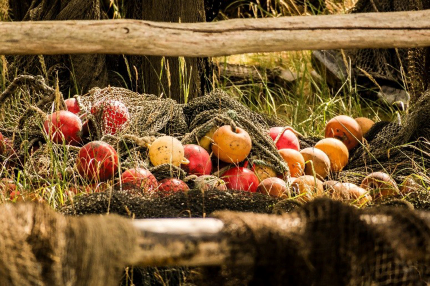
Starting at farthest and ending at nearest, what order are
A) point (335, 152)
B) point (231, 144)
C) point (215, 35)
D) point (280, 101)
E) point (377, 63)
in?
point (280, 101), point (377, 63), point (335, 152), point (231, 144), point (215, 35)

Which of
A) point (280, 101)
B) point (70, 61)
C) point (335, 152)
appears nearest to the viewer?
point (335, 152)

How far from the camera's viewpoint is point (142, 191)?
322 cm

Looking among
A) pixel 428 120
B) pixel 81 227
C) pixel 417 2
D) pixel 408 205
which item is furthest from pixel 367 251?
pixel 417 2

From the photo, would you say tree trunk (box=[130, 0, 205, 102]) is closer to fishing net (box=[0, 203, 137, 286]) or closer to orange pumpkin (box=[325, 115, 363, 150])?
orange pumpkin (box=[325, 115, 363, 150])

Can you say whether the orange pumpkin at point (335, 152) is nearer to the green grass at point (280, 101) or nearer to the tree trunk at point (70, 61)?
the green grass at point (280, 101)

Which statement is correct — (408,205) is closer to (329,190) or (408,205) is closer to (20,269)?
(329,190)

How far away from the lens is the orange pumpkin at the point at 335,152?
430cm

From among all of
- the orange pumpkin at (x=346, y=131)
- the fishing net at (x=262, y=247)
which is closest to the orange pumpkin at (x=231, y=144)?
the orange pumpkin at (x=346, y=131)

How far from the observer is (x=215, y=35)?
2.72 meters

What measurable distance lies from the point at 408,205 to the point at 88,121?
2.40 meters

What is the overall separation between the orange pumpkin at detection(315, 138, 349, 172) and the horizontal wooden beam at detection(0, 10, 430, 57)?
1.40 m

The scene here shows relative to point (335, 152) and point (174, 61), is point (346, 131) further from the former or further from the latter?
point (174, 61)

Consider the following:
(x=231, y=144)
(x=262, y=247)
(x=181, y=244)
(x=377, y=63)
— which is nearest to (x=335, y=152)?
(x=231, y=144)

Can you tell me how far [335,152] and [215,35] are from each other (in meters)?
1.84
